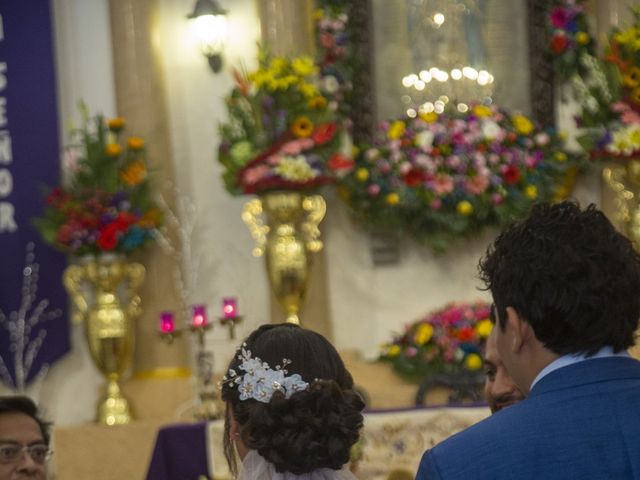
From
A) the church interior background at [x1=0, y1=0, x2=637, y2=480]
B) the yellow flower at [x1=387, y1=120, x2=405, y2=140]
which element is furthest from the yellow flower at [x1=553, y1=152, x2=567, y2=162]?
the yellow flower at [x1=387, y1=120, x2=405, y2=140]

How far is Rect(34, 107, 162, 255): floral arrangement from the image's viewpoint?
7.26 m

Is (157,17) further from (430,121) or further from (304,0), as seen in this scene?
(430,121)

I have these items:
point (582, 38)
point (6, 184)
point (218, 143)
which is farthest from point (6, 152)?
point (582, 38)

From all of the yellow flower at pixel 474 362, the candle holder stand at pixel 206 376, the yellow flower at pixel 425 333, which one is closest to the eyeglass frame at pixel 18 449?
the candle holder stand at pixel 206 376

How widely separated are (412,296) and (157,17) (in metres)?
1.98

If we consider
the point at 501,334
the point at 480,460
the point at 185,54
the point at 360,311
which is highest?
the point at 185,54

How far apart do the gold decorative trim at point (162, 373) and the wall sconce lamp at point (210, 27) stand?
160cm

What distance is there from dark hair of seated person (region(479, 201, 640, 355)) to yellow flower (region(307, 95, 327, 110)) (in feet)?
16.3

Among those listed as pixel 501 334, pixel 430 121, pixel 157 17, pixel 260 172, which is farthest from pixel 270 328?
pixel 157 17

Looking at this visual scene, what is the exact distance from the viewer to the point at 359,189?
7520mm

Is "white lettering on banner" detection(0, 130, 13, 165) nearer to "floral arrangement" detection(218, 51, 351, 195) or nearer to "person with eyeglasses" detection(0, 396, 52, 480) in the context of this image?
"floral arrangement" detection(218, 51, 351, 195)

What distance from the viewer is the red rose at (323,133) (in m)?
7.18

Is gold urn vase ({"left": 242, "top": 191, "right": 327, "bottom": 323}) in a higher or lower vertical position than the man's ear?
lower

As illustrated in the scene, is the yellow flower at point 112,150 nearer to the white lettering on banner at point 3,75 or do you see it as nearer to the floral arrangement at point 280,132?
the floral arrangement at point 280,132
